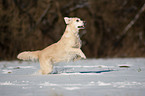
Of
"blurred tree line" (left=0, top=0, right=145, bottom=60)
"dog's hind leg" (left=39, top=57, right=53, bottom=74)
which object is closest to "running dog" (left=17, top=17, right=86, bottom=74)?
"dog's hind leg" (left=39, top=57, right=53, bottom=74)

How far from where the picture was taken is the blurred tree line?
13250 mm

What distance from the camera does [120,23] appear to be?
14.0 meters

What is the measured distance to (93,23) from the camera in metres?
13.8

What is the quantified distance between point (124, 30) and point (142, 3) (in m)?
1.75

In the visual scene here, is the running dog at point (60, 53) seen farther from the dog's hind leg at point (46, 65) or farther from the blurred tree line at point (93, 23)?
the blurred tree line at point (93, 23)

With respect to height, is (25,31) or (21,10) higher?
(21,10)

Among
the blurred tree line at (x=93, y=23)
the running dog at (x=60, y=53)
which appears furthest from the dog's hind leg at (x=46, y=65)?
the blurred tree line at (x=93, y=23)

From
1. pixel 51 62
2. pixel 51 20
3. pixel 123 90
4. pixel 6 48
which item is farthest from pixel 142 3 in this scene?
pixel 123 90

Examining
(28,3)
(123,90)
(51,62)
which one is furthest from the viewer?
(28,3)

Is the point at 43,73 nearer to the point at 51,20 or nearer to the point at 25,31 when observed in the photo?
the point at 25,31

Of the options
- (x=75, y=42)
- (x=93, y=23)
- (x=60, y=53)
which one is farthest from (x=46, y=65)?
(x=93, y=23)

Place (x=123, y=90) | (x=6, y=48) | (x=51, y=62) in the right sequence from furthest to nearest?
(x=6, y=48), (x=51, y=62), (x=123, y=90)

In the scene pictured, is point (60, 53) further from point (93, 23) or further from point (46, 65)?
point (93, 23)

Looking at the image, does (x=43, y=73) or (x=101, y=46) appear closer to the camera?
(x=43, y=73)
